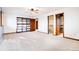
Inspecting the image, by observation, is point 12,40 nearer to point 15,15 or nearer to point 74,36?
point 15,15

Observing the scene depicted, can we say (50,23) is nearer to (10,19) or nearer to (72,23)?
(72,23)

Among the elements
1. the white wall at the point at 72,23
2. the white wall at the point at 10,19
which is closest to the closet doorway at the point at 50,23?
the white wall at the point at 72,23

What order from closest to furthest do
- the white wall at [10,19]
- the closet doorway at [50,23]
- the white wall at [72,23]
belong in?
the white wall at [10,19], the white wall at [72,23], the closet doorway at [50,23]

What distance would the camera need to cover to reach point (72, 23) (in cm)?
466

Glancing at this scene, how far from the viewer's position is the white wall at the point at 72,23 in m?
4.22

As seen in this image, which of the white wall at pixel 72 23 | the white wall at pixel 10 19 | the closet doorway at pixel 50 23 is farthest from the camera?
the closet doorway at pixel 50 23

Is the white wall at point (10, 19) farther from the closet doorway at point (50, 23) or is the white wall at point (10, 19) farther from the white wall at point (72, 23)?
the closet doorway at point (50, 23)

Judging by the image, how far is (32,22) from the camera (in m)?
5.18

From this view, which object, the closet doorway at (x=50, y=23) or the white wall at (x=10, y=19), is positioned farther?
the closet doorway at (x=50, y=23)

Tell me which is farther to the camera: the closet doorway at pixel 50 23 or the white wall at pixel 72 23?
the closet doorway at pixel 50 23

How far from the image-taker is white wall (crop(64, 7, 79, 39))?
13.8 feet

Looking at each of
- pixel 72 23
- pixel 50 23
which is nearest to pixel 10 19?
pixel 72 23
